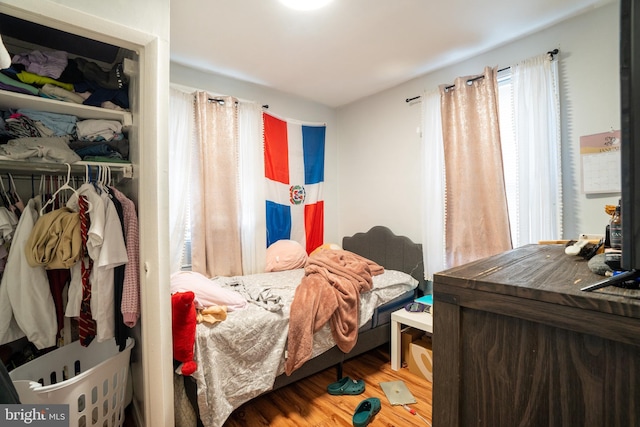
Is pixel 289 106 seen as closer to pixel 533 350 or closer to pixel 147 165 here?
pixel 147 165

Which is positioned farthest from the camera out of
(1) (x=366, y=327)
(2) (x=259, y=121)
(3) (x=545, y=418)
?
(2) (x=259, y=121)

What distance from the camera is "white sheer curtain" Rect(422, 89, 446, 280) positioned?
2.63 m

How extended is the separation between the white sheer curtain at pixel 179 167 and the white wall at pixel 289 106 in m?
0.21

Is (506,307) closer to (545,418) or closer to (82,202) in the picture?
(545,418)

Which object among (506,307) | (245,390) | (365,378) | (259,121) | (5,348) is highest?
(259,121)

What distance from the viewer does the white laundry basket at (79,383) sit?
1.23 m

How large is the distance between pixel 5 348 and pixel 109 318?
2.57ft

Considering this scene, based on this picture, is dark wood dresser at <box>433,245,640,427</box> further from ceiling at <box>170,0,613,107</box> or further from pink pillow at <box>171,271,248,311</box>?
ceiling at <box>170,0,613,107</box>

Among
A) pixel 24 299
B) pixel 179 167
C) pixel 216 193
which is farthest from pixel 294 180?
pixel 24 299

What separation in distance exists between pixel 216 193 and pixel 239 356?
153 centimetres

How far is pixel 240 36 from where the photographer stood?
2.15m

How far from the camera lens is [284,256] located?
Result: 3006mm

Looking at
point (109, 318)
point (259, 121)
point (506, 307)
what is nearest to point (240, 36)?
point (259, 121)

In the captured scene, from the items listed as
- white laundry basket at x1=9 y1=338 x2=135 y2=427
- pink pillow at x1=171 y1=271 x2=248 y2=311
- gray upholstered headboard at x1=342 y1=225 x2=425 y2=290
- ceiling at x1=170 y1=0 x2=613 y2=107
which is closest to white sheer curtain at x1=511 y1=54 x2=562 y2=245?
ceiling at x1=170 y1=0 x2=613 y2=107
